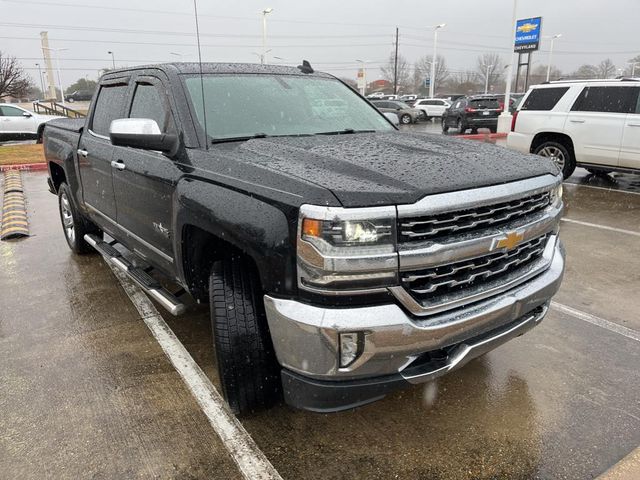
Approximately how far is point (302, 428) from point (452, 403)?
2.91 ft

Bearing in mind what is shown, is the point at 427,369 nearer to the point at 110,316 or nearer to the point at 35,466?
the point at 35,466

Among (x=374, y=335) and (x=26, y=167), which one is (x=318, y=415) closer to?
(x=374, y=335)

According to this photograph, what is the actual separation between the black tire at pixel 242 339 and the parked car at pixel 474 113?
68.9ft

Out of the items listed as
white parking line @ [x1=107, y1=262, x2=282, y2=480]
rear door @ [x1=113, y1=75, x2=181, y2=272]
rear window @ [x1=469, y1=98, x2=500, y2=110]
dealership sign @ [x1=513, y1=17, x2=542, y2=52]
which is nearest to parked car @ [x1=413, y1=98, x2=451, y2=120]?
dealership sign @ [x1=513, y1=17, x2=542, y2=52]

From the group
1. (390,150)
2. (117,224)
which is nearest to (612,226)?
(390,150)

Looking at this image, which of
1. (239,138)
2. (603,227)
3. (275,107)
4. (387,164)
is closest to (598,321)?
(387,164)

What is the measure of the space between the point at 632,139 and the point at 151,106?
26.3 feet

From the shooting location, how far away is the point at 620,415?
2803 mm

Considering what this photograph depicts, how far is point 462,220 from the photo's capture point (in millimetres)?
2285

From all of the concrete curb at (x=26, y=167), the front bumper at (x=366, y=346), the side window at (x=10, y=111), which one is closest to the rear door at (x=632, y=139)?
the front bumper at (x=366, y=346)

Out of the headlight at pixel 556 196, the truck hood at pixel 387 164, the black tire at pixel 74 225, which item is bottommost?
the black tire at pixel 74 225

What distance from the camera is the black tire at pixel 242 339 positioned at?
2.46 meters

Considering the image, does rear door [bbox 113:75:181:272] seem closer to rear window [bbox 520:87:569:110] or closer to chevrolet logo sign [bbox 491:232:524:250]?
chevrolet logo sign [bbox 491:232:524:250]

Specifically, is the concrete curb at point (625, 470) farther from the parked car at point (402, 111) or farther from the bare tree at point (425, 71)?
the bare tree at point (425, 71)
